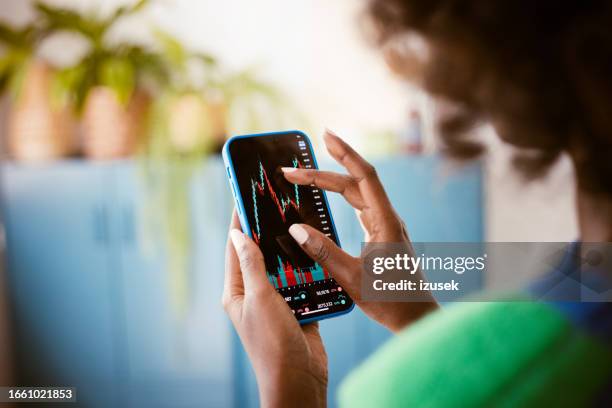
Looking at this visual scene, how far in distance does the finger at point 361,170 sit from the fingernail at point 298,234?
8 centimetres

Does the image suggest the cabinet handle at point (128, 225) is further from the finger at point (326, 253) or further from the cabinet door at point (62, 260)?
the finger at point (326, 253)

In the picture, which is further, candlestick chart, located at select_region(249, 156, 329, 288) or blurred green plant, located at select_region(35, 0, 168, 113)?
blurred green plant, located at select_region(35, 0, 168, 113)

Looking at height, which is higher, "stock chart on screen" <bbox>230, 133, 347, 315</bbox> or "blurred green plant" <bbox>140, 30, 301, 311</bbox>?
"blurred green plant" <bbox>140, 30, 301, 311</bbox>

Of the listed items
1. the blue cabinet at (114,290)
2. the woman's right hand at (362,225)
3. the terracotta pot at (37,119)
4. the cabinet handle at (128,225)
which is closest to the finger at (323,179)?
the woman's right hand at (362,225)

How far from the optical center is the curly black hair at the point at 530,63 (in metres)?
0.31

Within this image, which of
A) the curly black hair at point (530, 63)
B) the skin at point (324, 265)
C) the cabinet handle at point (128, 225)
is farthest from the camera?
the cabinet handle at point (128, 225)

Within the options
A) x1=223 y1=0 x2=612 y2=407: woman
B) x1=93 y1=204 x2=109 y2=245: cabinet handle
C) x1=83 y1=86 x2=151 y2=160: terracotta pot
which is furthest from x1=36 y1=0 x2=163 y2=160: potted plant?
x1=223 y1=0 x2=612 y2=407: woman

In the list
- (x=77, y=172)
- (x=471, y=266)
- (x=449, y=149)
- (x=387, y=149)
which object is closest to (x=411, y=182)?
(x=387, y=149)

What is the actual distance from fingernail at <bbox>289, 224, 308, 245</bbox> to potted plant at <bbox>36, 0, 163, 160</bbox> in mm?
800

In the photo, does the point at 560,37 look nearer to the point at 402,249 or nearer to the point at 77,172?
the point at 402,249

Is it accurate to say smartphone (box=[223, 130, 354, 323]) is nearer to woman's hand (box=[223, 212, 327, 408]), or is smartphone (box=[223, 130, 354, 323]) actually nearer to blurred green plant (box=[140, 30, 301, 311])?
woman's hand (box=[223, 212, 327, 408])

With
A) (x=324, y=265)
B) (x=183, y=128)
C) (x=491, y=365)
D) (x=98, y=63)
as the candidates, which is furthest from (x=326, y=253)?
(x=98, y=63)

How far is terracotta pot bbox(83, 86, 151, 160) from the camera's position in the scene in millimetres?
1185

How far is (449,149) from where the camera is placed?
403 millimetres
